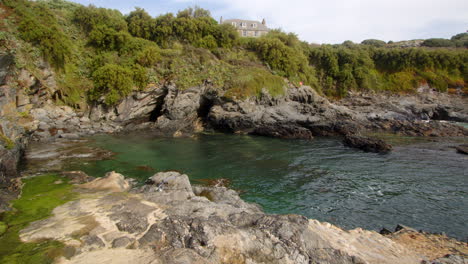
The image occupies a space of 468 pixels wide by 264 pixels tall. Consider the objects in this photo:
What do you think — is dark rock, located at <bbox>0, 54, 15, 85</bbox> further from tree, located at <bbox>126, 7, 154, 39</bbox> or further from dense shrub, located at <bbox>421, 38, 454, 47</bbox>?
dense shrub, located at <bbox>421, 38, 454, 47</bbox>

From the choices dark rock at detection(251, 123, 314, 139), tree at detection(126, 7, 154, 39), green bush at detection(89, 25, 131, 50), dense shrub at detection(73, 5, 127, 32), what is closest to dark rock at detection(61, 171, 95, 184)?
dark rock at detection(251, 123, 314, 139)

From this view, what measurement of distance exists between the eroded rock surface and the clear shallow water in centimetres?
309

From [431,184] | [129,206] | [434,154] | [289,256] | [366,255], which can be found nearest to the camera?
[289,256]

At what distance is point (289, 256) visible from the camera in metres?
5.37

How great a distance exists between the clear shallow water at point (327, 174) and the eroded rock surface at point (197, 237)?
3.09 meters

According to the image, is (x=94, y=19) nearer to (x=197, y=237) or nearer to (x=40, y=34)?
(x=40, y=34)

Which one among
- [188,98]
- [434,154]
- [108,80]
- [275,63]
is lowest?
[434,154]

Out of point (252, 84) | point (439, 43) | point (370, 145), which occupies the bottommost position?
point (370, 145)

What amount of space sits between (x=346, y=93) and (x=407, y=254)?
4369 centimetres

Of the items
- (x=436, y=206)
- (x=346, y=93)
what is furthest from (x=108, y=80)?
(x=346, y=93)

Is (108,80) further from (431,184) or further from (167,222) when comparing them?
(431,184)

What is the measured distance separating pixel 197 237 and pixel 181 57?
30500mm

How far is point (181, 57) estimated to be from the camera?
33000 millimetres

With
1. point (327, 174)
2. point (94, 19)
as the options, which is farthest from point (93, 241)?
point (94, 19)
